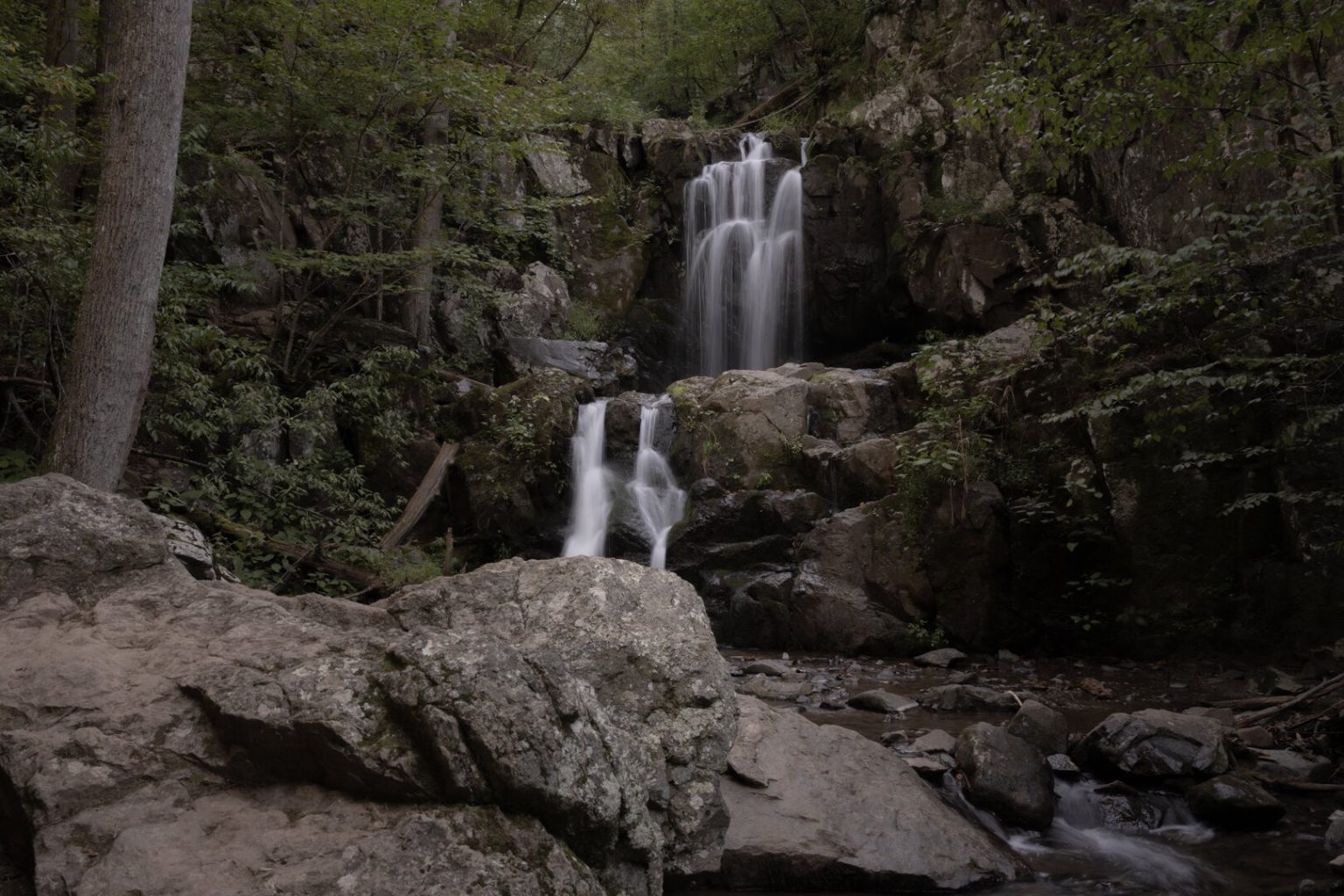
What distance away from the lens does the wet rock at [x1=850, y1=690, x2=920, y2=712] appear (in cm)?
745

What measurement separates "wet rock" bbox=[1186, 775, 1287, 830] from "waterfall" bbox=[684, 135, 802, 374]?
13106 millimetres

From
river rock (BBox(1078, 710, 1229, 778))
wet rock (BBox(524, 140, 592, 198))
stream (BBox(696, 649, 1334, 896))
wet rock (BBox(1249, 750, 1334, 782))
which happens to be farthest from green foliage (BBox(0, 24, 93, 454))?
wet rock (BBox(524, 140, 592, 198))

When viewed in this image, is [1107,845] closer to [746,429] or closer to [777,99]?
[746,429]

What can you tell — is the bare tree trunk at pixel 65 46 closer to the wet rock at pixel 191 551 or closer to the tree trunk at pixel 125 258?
the tree trunk at pixel 125 258

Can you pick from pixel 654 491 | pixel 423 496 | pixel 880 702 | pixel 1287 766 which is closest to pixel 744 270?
pixel 654 491

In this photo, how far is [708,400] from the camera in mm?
13516

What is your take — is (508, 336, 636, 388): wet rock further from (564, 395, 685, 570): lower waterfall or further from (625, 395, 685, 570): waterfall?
(625, 395, 685, 570): waterfall

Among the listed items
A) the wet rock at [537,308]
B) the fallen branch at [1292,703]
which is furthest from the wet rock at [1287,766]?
the wet rock at [537,308]

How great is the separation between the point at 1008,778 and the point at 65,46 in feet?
38.8

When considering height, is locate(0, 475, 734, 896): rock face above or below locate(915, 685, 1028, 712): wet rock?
above

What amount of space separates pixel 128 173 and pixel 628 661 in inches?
231

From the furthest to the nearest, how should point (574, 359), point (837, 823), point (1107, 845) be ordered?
point (574, 359) < point (1107, 845) < point (837, 823)

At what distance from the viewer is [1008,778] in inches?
205

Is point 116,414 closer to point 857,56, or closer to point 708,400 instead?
point 708,400
